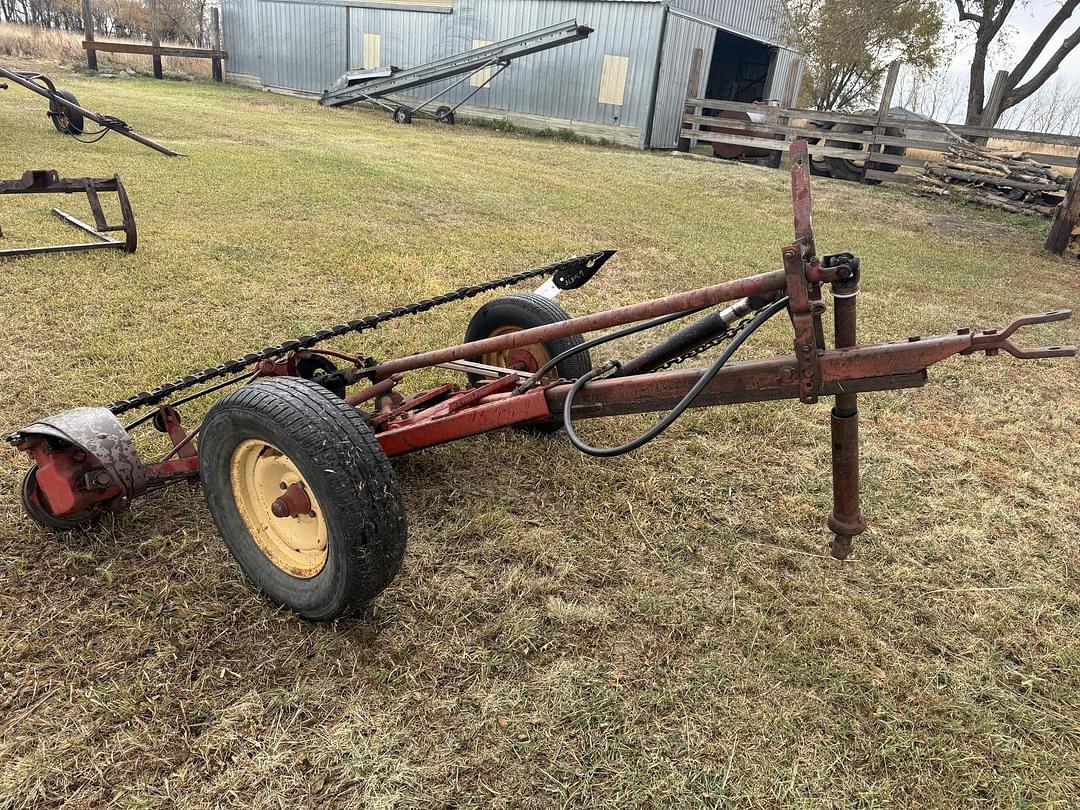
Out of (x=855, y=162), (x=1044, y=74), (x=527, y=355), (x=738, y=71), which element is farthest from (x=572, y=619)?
(x=738, y=71)

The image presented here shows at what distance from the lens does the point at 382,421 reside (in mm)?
2699

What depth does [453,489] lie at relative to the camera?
10.0 ft

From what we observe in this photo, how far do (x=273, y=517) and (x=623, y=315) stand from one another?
129 cm

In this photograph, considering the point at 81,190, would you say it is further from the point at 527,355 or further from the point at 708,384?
the point at 708,384

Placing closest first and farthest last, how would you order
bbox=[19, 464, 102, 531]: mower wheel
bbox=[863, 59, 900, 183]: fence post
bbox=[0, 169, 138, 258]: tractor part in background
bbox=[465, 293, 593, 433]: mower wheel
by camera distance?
bbox=[19, 464, 102, 531]: mower wheel < bbox=[465, 293, 593, 433]: mower wheel < bbox=[0, 169, 138, 258]: tractor part in background < bbox=[863, 59, 900, 183]: fence post

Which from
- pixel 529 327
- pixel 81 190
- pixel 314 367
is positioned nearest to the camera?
pixel 314 367

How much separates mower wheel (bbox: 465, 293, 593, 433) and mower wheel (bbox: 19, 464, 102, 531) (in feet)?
5.17

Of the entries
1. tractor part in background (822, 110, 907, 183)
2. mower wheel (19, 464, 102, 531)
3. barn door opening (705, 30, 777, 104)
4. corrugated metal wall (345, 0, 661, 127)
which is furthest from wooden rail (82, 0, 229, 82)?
mower wheel (19, 464, 102, 531)

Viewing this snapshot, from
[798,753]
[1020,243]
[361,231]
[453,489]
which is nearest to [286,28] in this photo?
[361,231]

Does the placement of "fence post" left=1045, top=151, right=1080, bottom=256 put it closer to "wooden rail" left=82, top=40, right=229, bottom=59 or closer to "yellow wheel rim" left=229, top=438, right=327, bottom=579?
"yellow wheel rim" left=229, top=438, right=327, bottom=579

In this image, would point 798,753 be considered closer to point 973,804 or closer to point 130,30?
point 973,804

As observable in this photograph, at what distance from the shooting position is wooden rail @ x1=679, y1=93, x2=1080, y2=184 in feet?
41.5

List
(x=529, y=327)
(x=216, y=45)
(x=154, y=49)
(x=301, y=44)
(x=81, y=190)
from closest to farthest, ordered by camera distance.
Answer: (x=529, y=327)
(x=81, y=190)
(x=154, y=49)
(x=301, y=44)
(x=216, y=45)

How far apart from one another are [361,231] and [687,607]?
5671 millimetres
